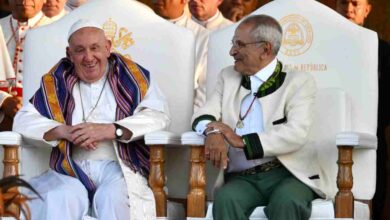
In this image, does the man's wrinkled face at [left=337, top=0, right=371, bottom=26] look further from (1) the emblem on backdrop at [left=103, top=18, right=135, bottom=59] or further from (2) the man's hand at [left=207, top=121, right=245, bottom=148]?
(2) the man's hand at [left=207, top=121, right=245, bottom=148]

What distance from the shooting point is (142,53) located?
858 cm

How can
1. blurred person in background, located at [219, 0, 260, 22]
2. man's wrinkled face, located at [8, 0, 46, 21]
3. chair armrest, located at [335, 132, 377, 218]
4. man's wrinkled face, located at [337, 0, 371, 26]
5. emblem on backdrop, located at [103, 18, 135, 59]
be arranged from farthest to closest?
blurred person in background, located at [219, 0, 260, 22]
man's wrinkled face, located at [8, 0, 46, 21]
man's wrinkled face, located at [337, 0, 371, 26]
emblem on backdrop, located at [103, 18, 135, 59]
chair armrest, located at [335, 132, 377, 218]

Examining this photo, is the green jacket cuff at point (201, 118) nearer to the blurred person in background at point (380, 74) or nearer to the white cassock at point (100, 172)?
the white cassock at point (100, 172)

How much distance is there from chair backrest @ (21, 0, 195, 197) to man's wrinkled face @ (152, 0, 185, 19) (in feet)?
5.48

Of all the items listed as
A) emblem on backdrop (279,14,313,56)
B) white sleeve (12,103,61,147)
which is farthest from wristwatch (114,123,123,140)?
emblem on backdrop (279,14,313,56)

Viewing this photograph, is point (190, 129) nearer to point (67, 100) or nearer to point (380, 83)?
point (67, 100)

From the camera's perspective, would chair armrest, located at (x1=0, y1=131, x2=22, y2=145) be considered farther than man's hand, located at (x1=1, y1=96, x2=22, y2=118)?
No

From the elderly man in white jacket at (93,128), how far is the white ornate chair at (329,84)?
0.38 meters

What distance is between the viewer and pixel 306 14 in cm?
845

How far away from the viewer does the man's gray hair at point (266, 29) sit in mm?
7766

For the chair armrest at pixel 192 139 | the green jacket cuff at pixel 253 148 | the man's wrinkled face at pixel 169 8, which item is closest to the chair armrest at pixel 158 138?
the chair armrest at pixel 192 139

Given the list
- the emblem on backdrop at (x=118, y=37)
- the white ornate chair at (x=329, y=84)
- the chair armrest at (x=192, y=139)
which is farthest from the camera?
the emblem on backdrop at (x=118, y=37)

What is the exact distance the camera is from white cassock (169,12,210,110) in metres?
9.32

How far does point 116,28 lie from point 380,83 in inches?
81.5
